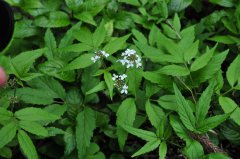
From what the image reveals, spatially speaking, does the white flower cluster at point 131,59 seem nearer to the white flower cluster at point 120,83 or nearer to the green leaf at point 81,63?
the white flower cluster at point 120,83

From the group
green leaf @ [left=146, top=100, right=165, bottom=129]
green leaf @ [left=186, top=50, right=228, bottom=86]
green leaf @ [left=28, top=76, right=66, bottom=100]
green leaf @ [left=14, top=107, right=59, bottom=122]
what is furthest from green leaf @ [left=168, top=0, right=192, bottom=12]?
green leaf @ [left=14, top=107, right=59, bottom=122]

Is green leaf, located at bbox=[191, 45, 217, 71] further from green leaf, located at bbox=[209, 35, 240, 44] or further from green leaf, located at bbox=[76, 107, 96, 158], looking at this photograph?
green leaf, located at bbox=[76, 107, 96, 158]

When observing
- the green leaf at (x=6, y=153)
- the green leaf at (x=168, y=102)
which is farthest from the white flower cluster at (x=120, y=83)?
the green leaf at (x=6, y=153)

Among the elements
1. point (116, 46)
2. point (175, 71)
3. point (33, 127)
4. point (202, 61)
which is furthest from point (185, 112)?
point (33, 127)

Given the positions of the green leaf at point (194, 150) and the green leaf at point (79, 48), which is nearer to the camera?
the green leaf at point (194, 150)

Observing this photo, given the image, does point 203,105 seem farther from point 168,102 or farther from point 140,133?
point 140,133

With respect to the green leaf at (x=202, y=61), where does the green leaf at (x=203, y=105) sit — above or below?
below

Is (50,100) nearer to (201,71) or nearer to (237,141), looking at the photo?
(201,71)
